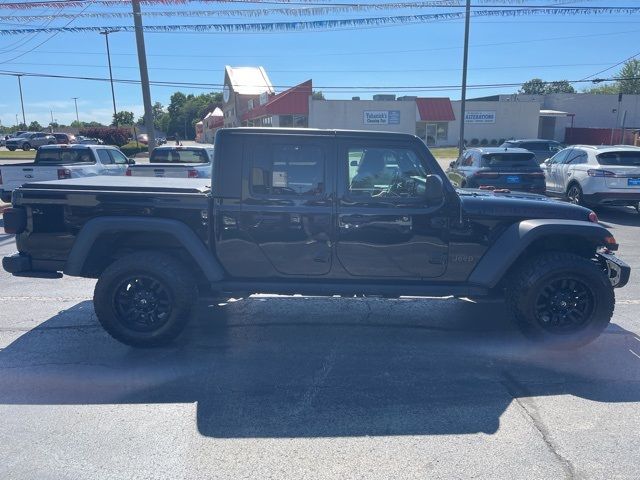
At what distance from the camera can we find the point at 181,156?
44.6 feet

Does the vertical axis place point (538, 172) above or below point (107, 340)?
above

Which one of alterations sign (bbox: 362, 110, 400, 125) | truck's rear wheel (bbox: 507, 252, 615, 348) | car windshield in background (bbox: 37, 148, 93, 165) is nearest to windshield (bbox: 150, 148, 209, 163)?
car windshield in background (bbox: 37, 148, 93, 165)

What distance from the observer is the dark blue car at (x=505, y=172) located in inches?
488

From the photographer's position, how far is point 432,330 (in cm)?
527

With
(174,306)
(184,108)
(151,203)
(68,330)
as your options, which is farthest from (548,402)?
(184,108)

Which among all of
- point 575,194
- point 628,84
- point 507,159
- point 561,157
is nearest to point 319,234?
point 507,159

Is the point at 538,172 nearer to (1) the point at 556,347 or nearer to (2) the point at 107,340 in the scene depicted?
(1) the point at 556,347

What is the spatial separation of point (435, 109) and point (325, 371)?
146 feet

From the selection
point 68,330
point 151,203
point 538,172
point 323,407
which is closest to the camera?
point 323,407

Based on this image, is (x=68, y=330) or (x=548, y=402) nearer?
(x=548, y=402)

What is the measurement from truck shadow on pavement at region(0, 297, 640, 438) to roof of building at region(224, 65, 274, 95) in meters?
52.0

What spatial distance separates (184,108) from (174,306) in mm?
115302

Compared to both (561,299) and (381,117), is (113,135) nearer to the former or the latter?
(381,117)

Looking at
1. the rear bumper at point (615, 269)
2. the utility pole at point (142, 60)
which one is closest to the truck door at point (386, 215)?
the rear bumper at point (615, 269)
